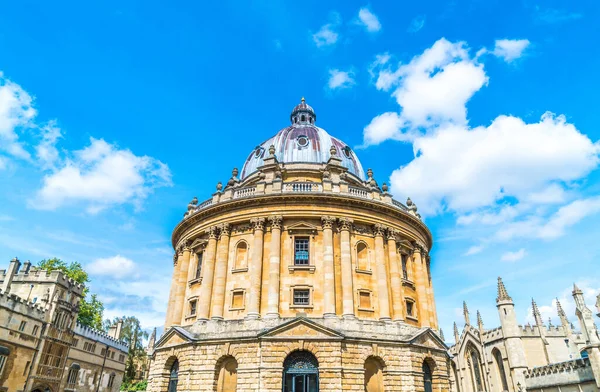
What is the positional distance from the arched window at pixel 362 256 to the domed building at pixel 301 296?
8 centimetres

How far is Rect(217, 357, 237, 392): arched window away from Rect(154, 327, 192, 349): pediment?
2.91m

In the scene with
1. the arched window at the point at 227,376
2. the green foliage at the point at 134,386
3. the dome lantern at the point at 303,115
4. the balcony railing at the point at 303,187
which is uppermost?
the dome lantern at the point at 303,115

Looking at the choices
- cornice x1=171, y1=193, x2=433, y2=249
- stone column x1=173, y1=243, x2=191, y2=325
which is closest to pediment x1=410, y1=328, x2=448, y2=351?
cornice x1=171, y1=193, x2=433, y2=249

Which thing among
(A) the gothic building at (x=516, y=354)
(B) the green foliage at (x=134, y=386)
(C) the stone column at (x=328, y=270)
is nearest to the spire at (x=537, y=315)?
(A) the gothic building at (x=516, y=354)

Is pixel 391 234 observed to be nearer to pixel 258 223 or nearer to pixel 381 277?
pixel 381 277

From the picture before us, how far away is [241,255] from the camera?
3056 cm

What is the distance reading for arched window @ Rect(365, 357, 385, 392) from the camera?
2592 centimetres

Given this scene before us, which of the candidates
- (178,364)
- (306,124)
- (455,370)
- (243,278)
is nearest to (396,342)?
(243,278)

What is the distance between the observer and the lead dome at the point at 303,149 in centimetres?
4000

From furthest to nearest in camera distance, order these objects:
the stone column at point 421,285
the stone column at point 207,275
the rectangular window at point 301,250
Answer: the stone column at point 421,285, the rectangular window at point 301,250, the stone column at point 207,275

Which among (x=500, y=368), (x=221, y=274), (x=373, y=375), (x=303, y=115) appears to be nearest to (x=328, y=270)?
(x=373, y=375)

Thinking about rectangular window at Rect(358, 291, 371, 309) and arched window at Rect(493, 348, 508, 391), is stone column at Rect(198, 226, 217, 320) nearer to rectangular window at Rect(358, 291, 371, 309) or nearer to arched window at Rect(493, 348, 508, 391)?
rectangular window at Rect(358, 291, 371, 309)

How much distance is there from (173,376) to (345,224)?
54.0 ft

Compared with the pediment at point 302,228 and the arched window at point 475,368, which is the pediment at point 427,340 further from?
the arched window at point 475,368
